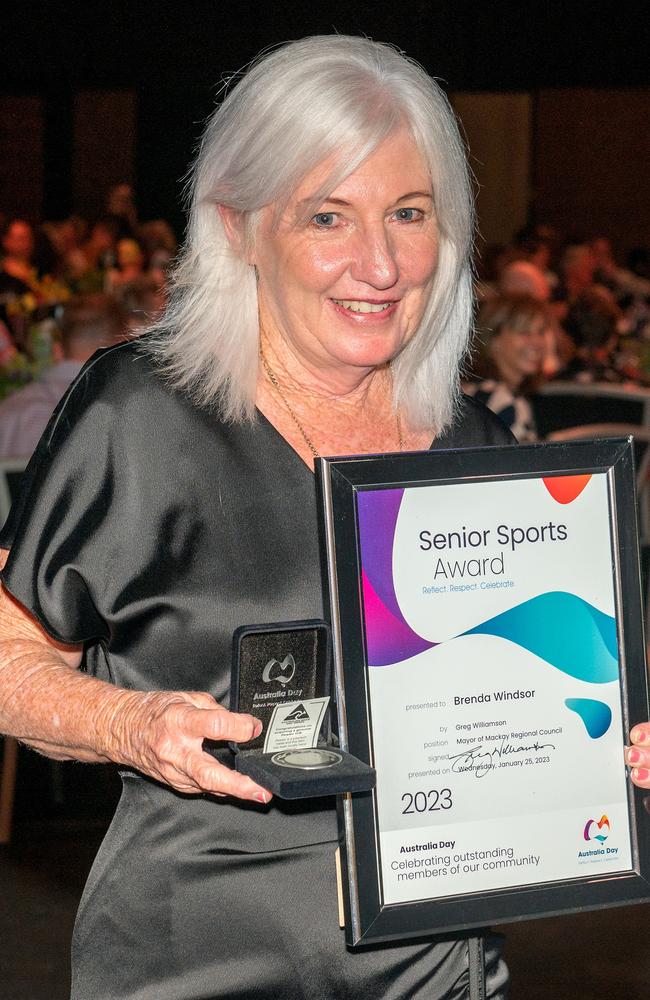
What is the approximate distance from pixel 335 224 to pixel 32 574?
556 mm

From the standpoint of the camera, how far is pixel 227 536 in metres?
1.59

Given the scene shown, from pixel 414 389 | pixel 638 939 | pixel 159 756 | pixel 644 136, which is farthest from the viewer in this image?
pixel 644 136

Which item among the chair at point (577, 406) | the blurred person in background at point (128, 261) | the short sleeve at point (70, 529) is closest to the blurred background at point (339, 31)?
the blurred person in background at point (128, 261)

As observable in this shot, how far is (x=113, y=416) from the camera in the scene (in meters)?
1.58

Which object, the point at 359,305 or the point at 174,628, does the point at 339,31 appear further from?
the point at 174,628

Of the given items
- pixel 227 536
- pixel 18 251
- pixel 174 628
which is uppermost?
pixel 18 251

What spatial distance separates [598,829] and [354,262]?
0.73m

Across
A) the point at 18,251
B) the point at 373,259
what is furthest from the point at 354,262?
the point at 18,251

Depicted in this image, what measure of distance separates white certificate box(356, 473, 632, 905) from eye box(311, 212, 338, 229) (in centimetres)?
37

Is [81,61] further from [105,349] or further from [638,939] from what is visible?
[105,349]

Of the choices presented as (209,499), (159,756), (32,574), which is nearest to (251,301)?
(209,499)

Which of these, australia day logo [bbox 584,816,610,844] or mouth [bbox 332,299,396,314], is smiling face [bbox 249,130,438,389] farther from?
australia day logo [bbox 584,816,610,844]
